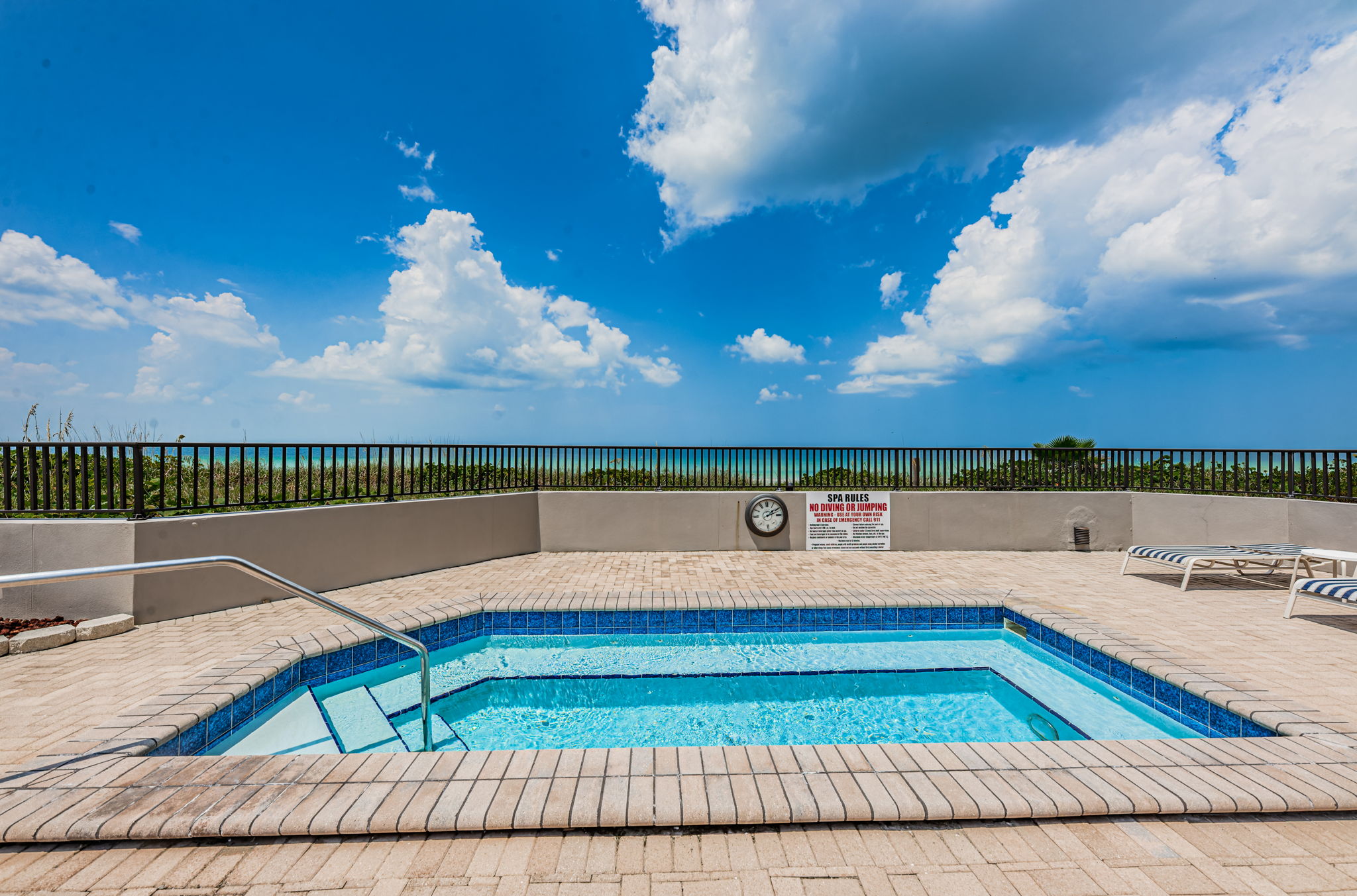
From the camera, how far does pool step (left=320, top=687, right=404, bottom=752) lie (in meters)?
3.82

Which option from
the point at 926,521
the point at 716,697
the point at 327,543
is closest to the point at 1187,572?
the point at 926,521

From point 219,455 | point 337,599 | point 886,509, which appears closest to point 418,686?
point 337,599

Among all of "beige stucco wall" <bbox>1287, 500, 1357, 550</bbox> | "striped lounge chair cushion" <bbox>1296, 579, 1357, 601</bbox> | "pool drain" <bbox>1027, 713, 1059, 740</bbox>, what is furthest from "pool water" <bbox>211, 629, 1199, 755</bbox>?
"beige stucco wall" <bbox>1287, 500, 1357, 550</bbox>

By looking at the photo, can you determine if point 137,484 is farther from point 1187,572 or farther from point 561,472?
point 1187,572

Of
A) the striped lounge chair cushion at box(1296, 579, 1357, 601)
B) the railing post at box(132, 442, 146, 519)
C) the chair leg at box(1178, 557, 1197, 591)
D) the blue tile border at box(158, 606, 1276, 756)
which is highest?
the railing post at box(132, 442, 146, 519)

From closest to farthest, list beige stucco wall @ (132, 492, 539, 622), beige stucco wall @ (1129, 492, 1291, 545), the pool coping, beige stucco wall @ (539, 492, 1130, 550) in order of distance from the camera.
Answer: the pool coping, beige stucco wall @ (132, 492, 539, 622), beige stucco wall @ (1129, 492, 1291, 545), beige stucco wall @ (539, 492, 1130, 550)

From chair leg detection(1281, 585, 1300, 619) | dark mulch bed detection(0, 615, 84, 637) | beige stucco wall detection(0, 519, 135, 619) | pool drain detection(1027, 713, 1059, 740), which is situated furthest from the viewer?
chair leg detection(1281, 585, 1300, 619)

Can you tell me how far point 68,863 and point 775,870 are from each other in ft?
8.96

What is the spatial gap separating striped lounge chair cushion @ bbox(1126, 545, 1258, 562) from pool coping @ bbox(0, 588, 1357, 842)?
15.8ft

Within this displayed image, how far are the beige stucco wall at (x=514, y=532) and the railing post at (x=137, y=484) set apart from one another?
0.20m

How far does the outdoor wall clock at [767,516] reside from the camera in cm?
989

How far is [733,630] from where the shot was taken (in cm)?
579

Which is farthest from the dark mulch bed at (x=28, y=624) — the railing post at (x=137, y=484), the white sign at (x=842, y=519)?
the white sign at (x=842, y=519)

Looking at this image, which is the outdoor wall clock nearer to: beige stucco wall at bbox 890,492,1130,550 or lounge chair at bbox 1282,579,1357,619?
beige stucco wall at bbox 890,492,1130,550
